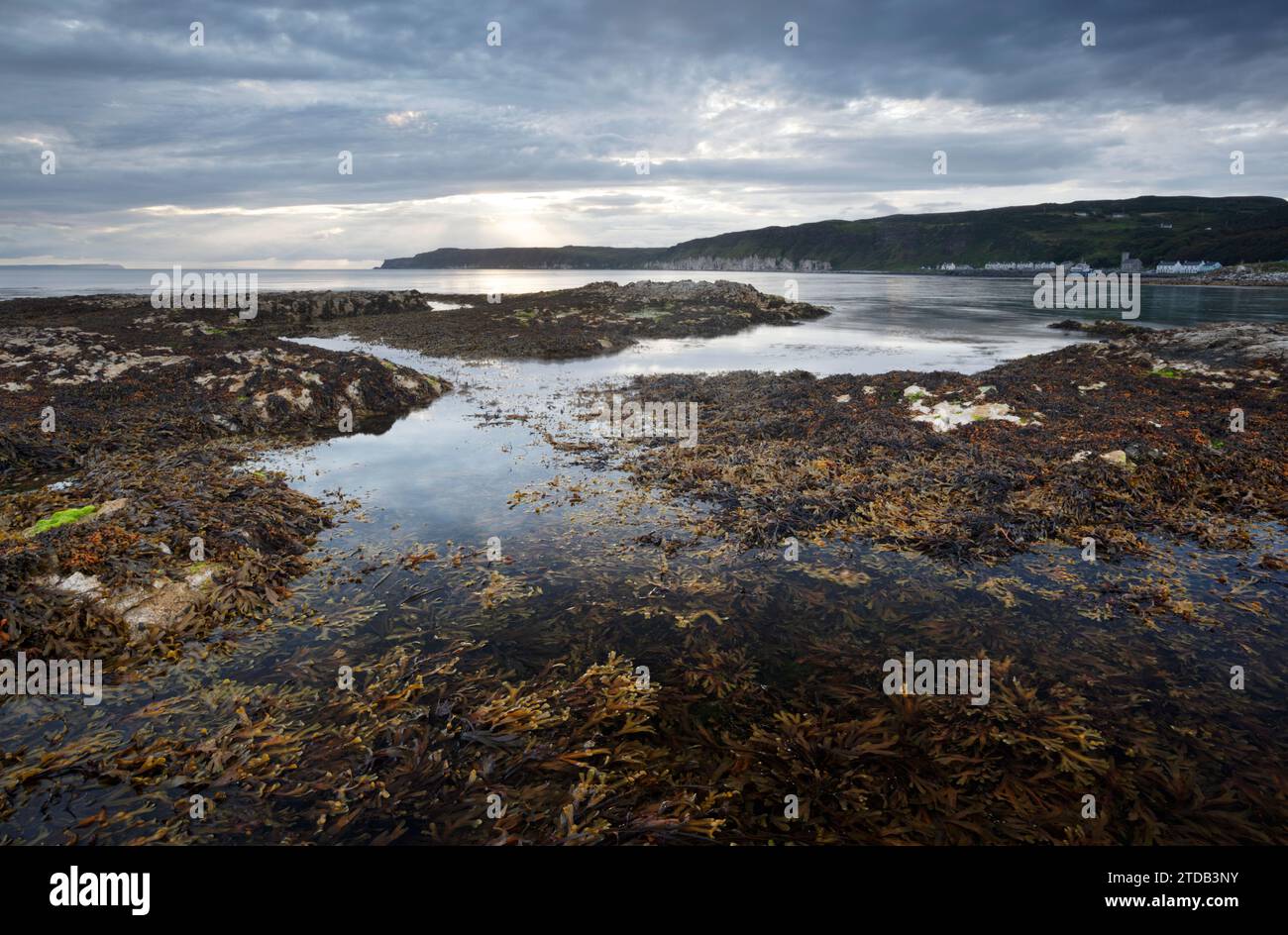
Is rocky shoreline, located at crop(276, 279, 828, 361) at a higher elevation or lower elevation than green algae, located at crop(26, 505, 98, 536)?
higher

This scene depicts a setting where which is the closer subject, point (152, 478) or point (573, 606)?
point (573, 606)

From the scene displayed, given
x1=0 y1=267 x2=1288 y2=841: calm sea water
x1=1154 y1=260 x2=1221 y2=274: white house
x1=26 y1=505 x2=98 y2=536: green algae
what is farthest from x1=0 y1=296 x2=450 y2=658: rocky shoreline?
x1=1154 y1=260 x2=1221 y2=274: white house

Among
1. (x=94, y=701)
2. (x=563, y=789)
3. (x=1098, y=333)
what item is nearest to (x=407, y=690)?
(x=563, y=789)

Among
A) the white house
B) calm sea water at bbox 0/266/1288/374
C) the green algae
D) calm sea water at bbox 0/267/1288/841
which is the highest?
the white house

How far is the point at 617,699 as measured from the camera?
6.77 meters

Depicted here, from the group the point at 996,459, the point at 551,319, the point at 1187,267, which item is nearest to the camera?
the point at 996,459

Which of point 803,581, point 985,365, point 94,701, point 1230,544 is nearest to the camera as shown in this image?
point 94,701

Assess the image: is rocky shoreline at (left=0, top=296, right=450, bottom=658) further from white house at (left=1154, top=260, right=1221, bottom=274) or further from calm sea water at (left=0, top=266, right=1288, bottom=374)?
white house at (left=1154, top=260, right=1221, bottom=274)

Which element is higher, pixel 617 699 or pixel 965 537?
pixel 965 537

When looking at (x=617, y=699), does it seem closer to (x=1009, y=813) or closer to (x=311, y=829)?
(x=311, y=829)

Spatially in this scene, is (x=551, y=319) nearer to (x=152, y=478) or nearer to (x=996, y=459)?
(x=152, y=478)

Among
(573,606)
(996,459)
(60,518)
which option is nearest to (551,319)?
(996,459)

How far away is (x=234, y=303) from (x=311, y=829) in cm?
6270

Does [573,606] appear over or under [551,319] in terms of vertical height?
under
